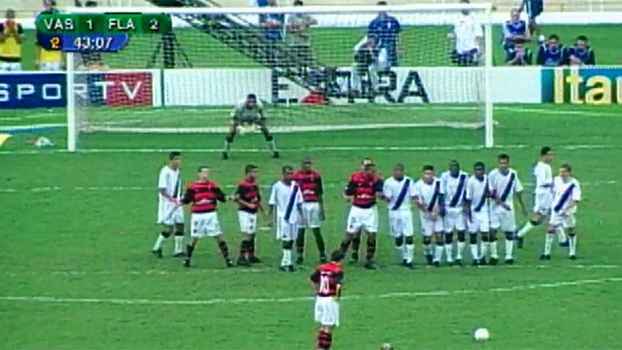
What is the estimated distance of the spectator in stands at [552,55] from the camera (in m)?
53.6

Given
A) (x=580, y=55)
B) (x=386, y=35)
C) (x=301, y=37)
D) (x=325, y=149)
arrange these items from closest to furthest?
1. (x=325, y=149)
2. (x=301, y=37)
3. (x=386, y=35)
4. (x=580, y=55)

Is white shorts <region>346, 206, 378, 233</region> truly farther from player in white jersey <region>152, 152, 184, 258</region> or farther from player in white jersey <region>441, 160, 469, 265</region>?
player in white jersey <region>152, 152, 184, 258</region>

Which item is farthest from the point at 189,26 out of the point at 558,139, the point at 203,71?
the point at 558,139

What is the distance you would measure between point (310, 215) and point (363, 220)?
0.87 metres

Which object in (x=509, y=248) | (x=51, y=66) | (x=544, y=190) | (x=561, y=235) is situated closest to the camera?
(x=509, y=248)

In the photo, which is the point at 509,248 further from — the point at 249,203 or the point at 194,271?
the point at 194,271

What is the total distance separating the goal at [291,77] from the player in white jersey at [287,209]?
34.1ft

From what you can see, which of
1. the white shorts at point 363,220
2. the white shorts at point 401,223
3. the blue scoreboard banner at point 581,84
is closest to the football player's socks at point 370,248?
the white shorts at point 363,220

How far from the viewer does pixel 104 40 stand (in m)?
44.8

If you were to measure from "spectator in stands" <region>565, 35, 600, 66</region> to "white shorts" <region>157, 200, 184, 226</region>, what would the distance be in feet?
57.5

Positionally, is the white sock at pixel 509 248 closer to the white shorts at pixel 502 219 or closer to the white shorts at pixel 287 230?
the white shorts at pixel 502 219

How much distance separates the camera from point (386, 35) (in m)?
48.0

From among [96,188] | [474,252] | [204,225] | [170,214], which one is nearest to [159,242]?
[170,214]

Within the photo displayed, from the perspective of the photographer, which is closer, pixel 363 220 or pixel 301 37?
pixel 363 220
